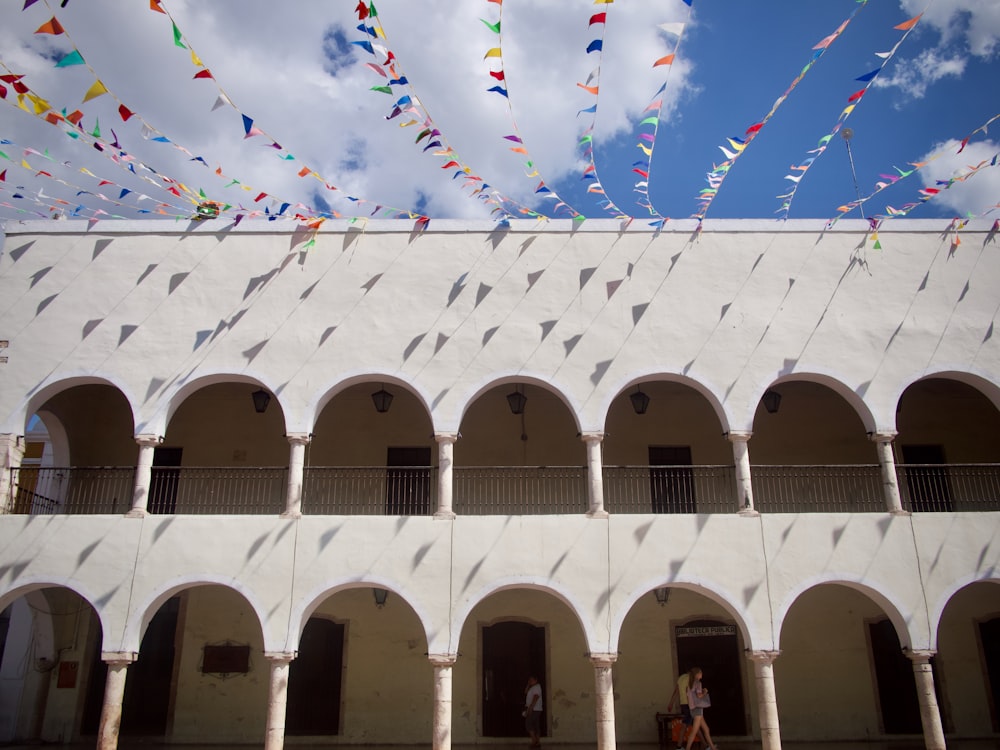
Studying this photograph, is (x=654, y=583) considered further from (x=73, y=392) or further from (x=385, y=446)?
(x=73, y=392)

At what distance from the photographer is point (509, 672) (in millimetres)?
12992

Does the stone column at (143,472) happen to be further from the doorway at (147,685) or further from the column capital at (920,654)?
the column capital at (920,654)

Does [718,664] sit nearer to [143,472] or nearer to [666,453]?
[666,453]

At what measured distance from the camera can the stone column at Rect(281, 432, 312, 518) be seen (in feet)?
36.5

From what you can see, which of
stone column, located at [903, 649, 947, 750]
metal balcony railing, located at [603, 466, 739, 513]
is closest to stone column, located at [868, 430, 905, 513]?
stone column, located at [903, 649, 947, 750]

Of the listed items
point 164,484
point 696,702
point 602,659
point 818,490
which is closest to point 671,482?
point 818,490

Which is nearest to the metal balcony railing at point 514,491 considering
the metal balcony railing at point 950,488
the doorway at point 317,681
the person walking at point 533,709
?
the metal balcony railing at point 950,488

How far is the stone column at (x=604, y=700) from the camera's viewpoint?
34.3 ft

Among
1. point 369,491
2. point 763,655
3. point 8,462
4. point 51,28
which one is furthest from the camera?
point 369,491

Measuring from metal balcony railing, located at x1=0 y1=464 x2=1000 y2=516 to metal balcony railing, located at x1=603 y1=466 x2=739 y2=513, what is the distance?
2 cm

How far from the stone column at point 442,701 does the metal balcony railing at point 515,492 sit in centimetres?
264

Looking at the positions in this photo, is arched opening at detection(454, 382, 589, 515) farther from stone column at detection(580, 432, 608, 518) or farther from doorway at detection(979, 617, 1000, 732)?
doorway at detection(979, 617, 1000, 732)

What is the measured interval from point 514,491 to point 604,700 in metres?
3.51

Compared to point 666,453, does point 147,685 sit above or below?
below
